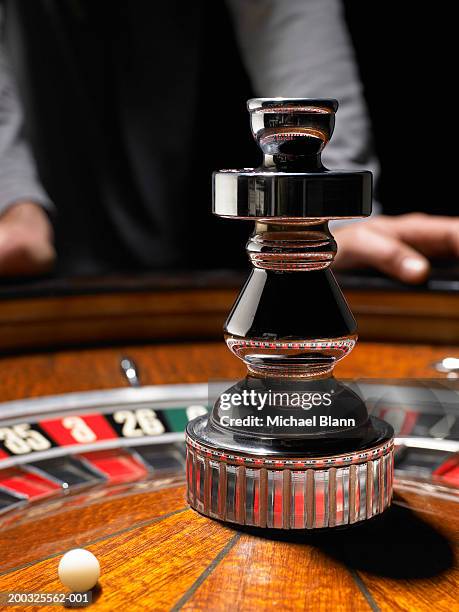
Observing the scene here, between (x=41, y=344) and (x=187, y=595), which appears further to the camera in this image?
(x=41, y=344)

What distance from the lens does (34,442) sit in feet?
3.26

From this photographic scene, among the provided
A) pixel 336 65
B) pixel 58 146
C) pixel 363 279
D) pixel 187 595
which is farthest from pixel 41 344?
pixel 58 146

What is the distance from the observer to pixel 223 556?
2.13 ft

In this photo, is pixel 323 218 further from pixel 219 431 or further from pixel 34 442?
pixel 34 442

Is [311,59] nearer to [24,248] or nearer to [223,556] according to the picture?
[24,248]

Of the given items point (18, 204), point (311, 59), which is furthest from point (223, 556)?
point (311, 59)

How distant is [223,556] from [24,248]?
1.01 m

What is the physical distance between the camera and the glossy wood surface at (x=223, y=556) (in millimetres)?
594

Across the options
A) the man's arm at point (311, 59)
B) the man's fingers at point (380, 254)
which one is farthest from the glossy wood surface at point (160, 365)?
the man's arm at point (311, 59)

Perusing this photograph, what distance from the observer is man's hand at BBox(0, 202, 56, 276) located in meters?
1.55

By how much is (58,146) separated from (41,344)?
1.68 meters

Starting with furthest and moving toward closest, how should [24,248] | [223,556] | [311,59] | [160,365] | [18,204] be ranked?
1. [311,59]
2. [18,204]
3. [24,248]
4. [160,365]
5. [223,556]

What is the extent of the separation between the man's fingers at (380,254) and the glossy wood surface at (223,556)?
2.44 ft

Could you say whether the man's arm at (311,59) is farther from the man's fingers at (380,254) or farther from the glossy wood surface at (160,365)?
the glossy wood surface at (160,365)
